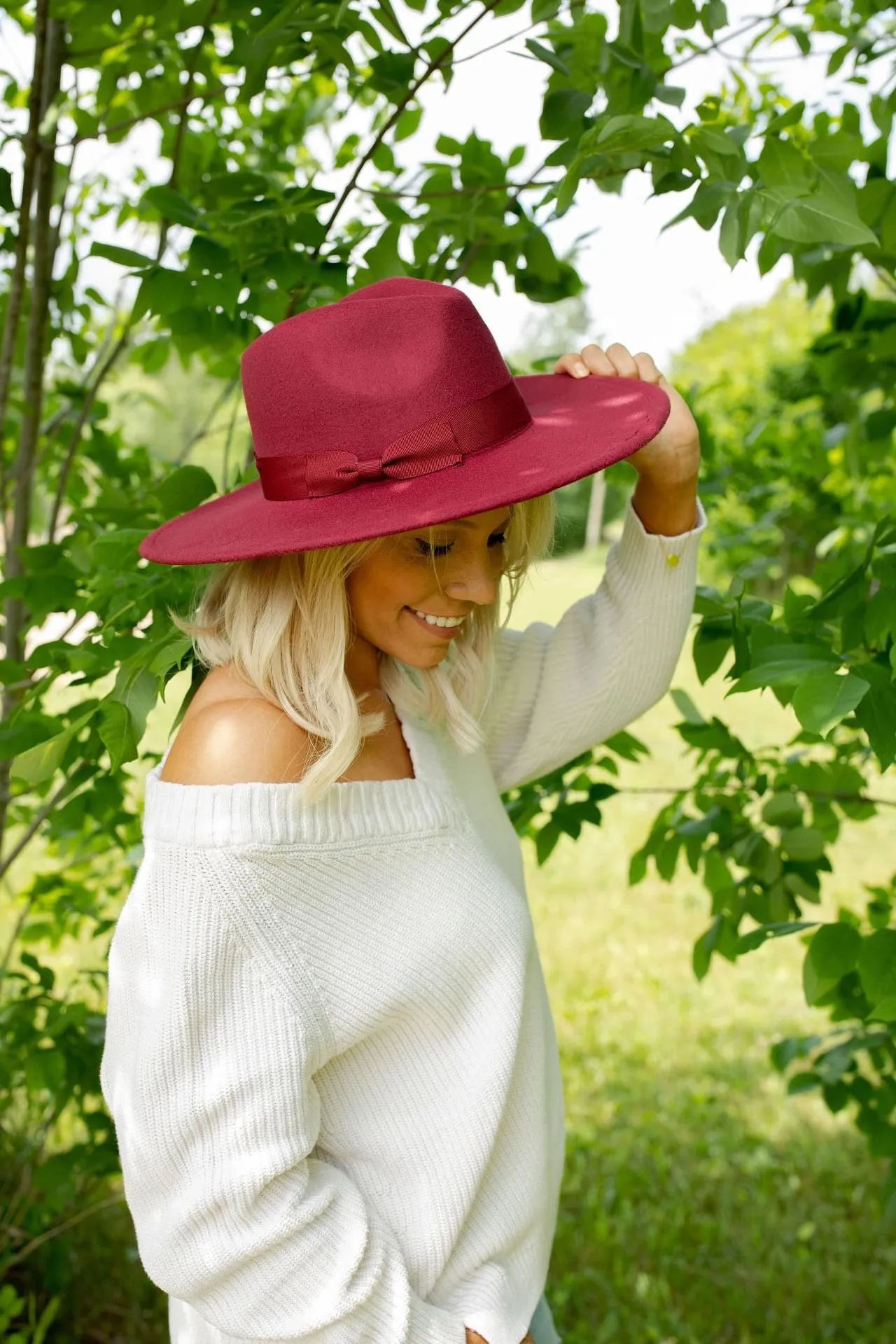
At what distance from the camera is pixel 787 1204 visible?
146 inches

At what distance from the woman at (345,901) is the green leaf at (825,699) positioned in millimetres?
348

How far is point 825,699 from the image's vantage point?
1396 millimetres

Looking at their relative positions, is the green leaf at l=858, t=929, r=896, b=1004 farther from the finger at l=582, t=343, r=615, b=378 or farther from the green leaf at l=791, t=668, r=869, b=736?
the finger at l=582, t=343, r=615, b=378

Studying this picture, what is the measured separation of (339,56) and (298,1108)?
4.79ft

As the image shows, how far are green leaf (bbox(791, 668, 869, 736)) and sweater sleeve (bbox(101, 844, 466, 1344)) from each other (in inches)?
23.9

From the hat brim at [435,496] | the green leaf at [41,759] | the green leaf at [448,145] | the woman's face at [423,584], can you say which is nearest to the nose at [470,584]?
the woman's face at [423,584]

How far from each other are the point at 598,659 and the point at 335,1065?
0.70 meters

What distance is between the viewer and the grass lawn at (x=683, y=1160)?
10.7ft

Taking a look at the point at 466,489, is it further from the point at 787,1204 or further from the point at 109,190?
the point at 787,1204

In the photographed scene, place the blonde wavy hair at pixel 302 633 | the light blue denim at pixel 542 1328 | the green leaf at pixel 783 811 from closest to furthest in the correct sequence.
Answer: the blonde wavy hair at pixel 302 633 < the light blue denim at pixel 542 1328 < the green leaf at pixel 783 811

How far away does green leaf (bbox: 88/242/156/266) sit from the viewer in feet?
5.81

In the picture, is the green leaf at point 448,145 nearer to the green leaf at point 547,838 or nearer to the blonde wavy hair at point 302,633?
the blonde wavy hair at point 302,633

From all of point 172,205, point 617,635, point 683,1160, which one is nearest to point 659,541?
point 617,635

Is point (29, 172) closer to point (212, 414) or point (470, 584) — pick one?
point (212, 414)
